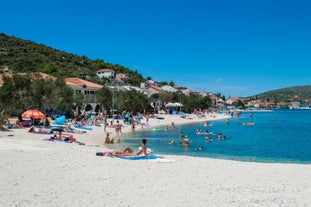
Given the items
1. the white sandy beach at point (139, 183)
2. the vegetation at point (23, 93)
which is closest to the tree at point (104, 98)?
the vegetation at point (23, 93)

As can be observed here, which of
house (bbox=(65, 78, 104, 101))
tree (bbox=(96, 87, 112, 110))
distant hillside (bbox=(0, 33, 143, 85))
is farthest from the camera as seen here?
distant hillside (bbox=(0, 33, 143, 85))

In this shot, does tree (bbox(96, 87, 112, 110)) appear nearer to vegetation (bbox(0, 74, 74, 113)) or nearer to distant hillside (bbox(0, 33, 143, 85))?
vegetation (bbox(0, 74, 74, 113))

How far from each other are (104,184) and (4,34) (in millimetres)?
117178

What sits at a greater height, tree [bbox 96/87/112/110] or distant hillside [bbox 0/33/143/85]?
distant hillside [bbox 0/33/143/85]

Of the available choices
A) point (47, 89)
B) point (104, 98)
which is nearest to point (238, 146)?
point (47, 89)

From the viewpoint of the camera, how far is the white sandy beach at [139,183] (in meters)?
8.64

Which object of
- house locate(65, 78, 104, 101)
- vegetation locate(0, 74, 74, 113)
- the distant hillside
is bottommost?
vegetation locate(0, 74, 74, 113)

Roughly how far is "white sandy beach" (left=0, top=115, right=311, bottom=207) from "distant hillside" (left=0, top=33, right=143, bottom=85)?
63290 mm

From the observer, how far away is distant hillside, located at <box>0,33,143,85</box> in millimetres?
84325

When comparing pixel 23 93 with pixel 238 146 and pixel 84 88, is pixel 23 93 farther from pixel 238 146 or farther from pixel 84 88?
pixel 84 88

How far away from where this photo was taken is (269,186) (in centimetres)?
1060

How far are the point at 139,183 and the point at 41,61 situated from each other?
305 feet

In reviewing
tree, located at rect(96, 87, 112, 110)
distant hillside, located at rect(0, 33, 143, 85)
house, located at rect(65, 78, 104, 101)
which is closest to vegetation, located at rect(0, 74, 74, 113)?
tree, located at rect(96, 87, 112, 110)

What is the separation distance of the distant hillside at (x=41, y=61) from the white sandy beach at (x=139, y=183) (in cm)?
6329
